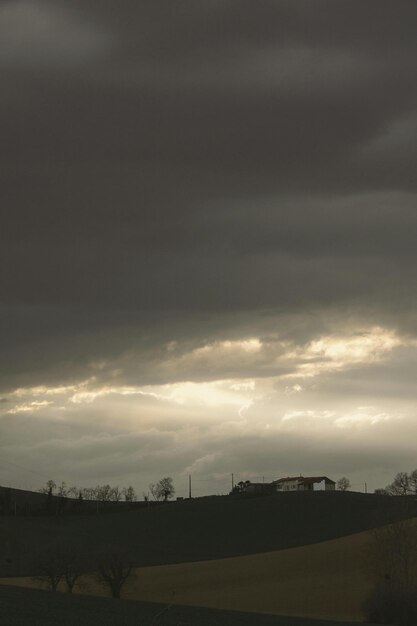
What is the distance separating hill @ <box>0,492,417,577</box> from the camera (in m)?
138

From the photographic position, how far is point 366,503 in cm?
17712

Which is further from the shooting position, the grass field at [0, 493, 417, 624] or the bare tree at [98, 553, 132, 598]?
the grass field at [0, 493, 417, 624]

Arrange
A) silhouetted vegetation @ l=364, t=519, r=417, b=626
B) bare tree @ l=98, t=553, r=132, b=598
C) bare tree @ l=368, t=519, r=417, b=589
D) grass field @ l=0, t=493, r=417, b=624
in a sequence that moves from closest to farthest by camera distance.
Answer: silhouetted vegetation @ l=364, t=519, r=417, b=626 < bare tree @ l=98, t=553, r=132, b=598 < grass field @ l=0, t=493, r=417, b=624 < bare tree @ l=368, t=519, r=417, b=589

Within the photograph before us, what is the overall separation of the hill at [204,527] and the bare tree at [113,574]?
28764 millimetres

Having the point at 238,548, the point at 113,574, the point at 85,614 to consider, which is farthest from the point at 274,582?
the point at 85,614

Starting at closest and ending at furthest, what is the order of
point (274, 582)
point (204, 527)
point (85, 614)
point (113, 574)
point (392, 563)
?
point (85, 614) → point (113, 574) → point (392, 563) → point (274, 582) → point (204, 527)

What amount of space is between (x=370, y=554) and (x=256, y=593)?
16183 millimetres

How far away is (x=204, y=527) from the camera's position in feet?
539

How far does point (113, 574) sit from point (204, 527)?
252 ft

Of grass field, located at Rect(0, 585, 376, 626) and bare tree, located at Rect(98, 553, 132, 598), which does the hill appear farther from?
grass field, located at Rect(0, 585, 376, 626)

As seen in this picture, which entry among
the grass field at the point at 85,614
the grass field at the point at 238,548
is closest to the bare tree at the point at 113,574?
the grass field at the point at 238,548

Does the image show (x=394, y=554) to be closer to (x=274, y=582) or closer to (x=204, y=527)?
(x=274, y=582)

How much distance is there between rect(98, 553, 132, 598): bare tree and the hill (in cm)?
2876

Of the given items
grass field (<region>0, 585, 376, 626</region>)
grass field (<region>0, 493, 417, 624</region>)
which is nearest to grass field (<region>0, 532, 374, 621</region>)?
grass field (<region>0, 493, 417, 624</region>)
